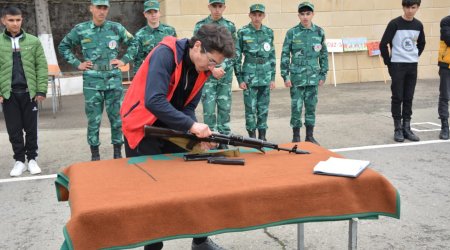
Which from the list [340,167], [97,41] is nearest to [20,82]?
[97,41]

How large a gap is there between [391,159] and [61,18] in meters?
12.0

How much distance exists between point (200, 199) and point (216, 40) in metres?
0.96

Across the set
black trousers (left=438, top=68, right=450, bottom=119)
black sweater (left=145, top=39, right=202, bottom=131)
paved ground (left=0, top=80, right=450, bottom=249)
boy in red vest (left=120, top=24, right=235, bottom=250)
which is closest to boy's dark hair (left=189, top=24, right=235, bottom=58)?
boy in red vest (left=120, top=24, right=235, bottom=250)

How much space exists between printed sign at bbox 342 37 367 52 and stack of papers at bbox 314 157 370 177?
1080cm

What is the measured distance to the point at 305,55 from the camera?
6699 millimetres

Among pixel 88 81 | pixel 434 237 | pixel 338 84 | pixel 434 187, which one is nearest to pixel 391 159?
pixel 434 187

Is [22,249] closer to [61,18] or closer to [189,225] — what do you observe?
[189,225]

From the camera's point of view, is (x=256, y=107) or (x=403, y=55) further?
(x=256, y=107)

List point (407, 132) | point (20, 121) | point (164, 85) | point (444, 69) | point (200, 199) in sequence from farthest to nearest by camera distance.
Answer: point (407, 132) → point (444, 69) → point (20, 121) → point (164, 85) → point (200, 199)

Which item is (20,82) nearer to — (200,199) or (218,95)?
(218,95)

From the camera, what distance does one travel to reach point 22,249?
354 centimetres

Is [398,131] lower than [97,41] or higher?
lower

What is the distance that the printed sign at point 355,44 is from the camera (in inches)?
514

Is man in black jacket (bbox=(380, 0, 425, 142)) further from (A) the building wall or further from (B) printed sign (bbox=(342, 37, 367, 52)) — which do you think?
(B) printed sign (bbox=(342, 37, 367, 52))
